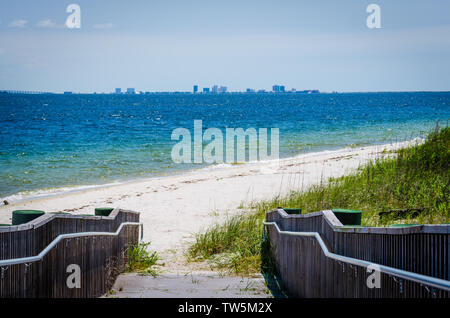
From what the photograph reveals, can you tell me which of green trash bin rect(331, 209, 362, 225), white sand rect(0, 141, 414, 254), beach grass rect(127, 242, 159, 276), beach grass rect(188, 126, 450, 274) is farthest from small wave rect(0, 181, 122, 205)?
green trash bin rect(331, 209, 362, 225)

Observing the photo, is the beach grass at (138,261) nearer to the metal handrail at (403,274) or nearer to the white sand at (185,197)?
the white sand at (185,197)

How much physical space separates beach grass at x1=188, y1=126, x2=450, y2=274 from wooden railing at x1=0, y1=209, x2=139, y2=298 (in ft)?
7.70

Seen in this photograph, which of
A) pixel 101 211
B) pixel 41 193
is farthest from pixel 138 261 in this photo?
pixel 41 193

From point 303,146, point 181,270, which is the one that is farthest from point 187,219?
point 303,146

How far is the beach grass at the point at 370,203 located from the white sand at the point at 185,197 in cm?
116

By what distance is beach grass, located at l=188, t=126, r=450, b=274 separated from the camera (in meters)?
7.77

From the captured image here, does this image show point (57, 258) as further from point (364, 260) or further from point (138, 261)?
point (138, 261)

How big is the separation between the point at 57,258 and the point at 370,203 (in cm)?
667

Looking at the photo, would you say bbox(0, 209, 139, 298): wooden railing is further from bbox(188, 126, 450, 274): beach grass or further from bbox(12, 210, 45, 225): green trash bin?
bbox(188, 126, 450, 274): beach grass

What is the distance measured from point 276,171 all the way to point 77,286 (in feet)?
54.3

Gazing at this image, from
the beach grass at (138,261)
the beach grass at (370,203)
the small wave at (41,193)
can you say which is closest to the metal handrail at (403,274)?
the beach grass at (370,203)

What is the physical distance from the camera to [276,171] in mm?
20984

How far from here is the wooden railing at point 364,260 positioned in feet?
9.62
